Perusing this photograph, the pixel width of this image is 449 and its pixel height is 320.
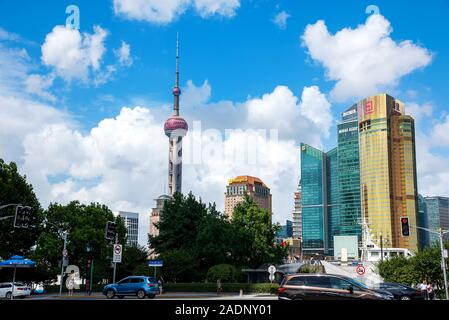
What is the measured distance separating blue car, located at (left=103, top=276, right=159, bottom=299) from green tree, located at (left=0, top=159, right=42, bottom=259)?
28.8 meters

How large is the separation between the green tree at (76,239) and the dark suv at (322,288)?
46.1 m

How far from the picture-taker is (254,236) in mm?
66875

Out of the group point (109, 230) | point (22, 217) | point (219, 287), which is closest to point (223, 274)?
point (219, 287)

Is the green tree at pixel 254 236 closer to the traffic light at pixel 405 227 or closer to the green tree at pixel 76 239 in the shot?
the green tree at pixel 76 239

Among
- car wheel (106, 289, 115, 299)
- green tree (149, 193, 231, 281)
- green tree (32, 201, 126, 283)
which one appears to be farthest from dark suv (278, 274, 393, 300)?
green tree (32, 201, 126, 283)

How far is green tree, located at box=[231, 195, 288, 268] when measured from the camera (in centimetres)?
6406

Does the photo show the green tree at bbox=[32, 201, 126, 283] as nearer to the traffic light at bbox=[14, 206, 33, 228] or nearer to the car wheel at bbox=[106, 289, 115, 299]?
the car wheel at bbox=[106, 289, 115, 299]

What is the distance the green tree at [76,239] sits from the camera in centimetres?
6278

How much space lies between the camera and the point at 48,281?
6725 cm

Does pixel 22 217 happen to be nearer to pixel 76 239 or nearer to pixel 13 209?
pixel 13 209

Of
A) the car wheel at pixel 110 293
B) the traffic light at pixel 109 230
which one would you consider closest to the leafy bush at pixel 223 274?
the traffic light at pixel 109 230
